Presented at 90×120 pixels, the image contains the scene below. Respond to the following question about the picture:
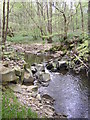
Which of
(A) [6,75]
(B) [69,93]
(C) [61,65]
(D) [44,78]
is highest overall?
(A) [6,75]

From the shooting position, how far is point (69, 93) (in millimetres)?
5879

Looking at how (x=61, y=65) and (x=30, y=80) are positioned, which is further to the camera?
(x=61, y=65)

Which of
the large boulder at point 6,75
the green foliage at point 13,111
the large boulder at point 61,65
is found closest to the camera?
the green foliage at point 13,111

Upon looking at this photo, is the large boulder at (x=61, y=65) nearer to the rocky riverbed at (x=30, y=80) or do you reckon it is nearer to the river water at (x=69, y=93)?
the rocky riverbed at (x=30, y=80)

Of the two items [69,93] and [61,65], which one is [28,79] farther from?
[61,65]

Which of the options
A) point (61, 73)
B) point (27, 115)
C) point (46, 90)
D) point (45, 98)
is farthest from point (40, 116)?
point (61, 73)

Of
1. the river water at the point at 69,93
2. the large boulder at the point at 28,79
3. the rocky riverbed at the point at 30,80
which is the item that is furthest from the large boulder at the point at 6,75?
the large boulder at the point at 28,79

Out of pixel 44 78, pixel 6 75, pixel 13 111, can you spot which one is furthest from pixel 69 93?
pixel 13 111

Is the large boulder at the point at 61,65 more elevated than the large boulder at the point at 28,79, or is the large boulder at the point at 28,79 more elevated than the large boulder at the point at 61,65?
the large boulder at the point at 61,65

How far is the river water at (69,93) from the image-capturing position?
467 centimetres

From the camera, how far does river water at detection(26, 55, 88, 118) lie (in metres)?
4.67

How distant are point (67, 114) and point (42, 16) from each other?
1621 centimetres

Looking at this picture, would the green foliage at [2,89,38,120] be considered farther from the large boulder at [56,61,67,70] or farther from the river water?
the large boulder at [56,61,67,70]

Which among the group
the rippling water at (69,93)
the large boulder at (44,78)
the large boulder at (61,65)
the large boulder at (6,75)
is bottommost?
the rippling water at (69,93)
